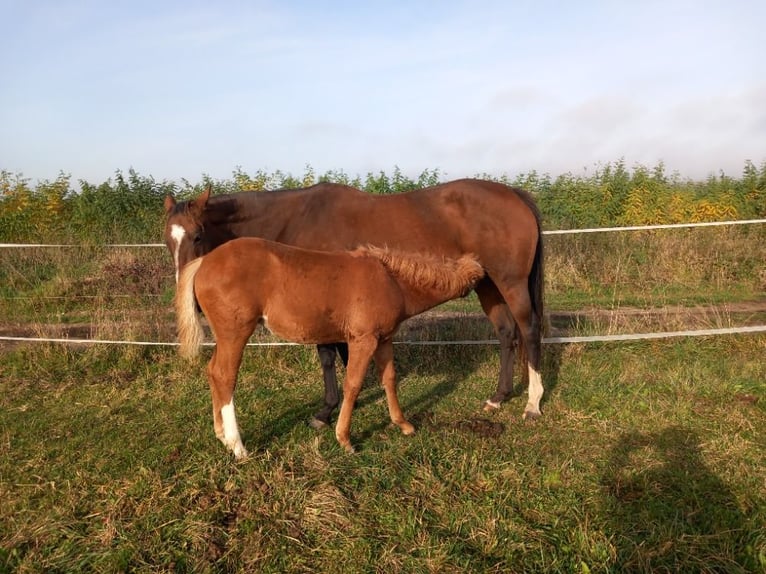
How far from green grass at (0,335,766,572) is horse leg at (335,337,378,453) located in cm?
15

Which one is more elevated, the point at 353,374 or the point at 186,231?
the point at 186,231

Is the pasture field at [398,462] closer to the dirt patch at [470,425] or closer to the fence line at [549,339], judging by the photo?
the dirt patch at [470,425]

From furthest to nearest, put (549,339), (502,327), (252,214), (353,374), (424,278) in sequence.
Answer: (549,339)
(502,327)
(252,214)
(424,278)
(353,374)

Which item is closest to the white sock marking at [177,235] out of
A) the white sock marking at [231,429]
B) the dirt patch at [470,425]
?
the white sock marking at [231,429]

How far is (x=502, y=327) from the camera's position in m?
5.70

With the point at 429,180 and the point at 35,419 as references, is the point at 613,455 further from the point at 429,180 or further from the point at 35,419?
the point at 429,180

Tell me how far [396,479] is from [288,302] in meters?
1.39

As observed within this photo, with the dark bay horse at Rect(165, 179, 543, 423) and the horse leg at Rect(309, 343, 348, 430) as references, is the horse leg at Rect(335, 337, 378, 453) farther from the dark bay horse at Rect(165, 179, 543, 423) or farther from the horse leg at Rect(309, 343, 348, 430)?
the dark bay horse at Rect(165, 179, 543, 423)

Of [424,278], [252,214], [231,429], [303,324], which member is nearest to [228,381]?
[231,429]

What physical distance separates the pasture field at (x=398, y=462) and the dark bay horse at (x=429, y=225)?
842 mm

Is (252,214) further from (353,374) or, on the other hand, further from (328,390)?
(353,374)

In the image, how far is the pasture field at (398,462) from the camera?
282 centimetres

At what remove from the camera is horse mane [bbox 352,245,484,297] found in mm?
4199

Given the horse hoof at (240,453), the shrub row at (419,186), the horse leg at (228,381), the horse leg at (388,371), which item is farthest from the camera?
the shrub row at (419,186)
